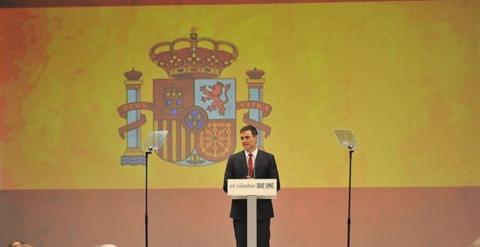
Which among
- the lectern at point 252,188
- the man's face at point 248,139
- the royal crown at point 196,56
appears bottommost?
the lectern at point 252,188

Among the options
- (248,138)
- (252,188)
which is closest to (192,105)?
(248,138)

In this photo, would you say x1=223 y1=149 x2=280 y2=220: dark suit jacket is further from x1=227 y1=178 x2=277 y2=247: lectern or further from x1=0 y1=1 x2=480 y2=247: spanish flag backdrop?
x1=0 y1=1 x2=480 y2=247: spanish flag backdrop

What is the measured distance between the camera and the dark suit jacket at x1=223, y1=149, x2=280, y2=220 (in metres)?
5.77

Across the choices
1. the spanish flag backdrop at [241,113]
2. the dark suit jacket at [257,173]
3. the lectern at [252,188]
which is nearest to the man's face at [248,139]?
the dark suit jacket at [257,173]

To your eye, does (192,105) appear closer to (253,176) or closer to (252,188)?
(253,176)

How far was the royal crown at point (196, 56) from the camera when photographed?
745cm

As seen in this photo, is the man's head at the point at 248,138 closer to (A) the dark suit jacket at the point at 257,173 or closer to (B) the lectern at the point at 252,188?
(A) the dark suit jacket at the point at 257,173

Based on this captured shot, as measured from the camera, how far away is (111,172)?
24.5 feet

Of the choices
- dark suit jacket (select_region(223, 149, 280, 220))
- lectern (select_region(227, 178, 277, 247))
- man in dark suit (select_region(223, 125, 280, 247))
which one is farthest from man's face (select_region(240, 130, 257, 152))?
lectern (select_region(227, 178, 277, 247))

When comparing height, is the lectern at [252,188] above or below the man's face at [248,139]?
below

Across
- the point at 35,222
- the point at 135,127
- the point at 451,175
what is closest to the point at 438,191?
the point at 451,175

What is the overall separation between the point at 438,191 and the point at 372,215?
0.73m

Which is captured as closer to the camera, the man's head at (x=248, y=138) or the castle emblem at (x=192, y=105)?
the man's head at (x=248, y=138)

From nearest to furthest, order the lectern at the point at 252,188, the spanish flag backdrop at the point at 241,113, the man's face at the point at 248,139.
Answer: the lectern at the point at 252,188
the man's face at the point at 248,139
the spanish flag backdrop at the point at 241,113
